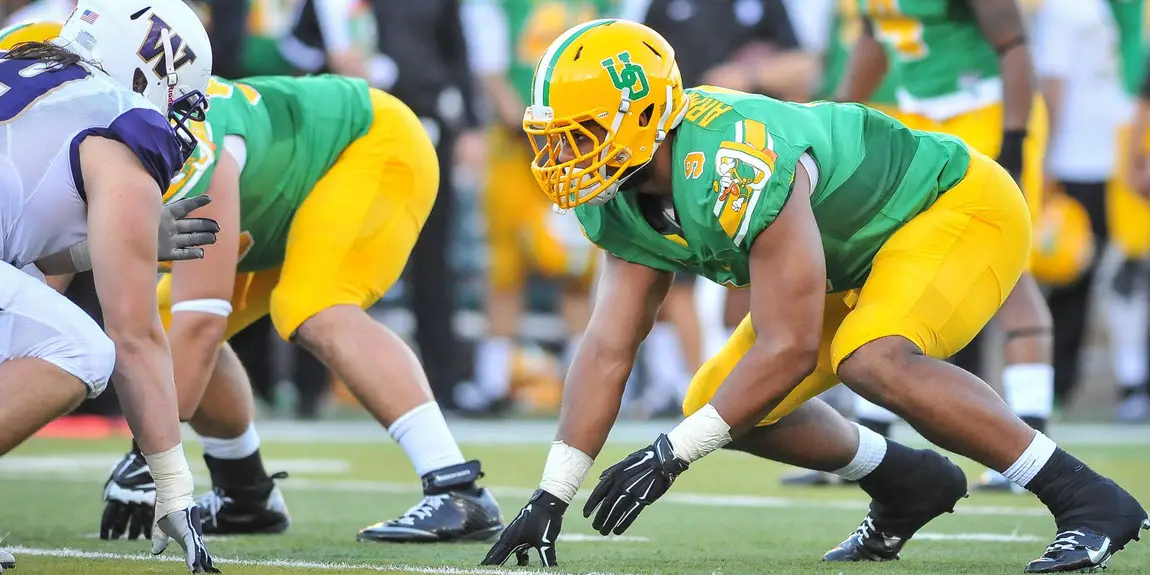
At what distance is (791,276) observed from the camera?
3641 millimetres

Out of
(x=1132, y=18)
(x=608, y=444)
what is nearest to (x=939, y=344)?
(x=608, y=444)

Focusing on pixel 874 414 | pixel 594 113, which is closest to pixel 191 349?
pixel 594 113

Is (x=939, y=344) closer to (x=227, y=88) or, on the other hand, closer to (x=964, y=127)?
(x=227, y=88)

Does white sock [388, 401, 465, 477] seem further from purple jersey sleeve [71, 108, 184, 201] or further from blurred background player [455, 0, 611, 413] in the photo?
blurred background player [455, 0, 611, 413]

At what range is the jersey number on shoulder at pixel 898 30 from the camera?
646cm

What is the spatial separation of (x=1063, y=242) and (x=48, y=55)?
723cm

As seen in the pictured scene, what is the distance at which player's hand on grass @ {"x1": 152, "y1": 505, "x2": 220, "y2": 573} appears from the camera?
137 inches

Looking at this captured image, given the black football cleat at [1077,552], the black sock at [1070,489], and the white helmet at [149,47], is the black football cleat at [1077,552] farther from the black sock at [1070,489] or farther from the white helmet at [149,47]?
the white helmet at [149,47]

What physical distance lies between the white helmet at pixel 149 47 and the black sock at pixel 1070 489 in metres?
2.07

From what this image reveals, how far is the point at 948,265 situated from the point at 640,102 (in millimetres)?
839

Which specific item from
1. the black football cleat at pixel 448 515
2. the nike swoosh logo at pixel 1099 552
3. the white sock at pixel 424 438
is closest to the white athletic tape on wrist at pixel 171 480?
the black football cleat at pixel 448 515

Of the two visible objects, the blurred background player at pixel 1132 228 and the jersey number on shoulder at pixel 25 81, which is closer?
the jersey number on shoulder at pixel 25 81

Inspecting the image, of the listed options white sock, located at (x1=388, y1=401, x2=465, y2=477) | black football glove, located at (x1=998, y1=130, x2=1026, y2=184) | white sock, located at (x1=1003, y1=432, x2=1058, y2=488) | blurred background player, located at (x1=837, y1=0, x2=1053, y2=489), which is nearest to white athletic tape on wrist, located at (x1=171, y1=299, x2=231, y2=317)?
white sock, located at (x1=388, y1=401, x2=465, y2=477)

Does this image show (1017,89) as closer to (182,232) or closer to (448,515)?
(448,515)
